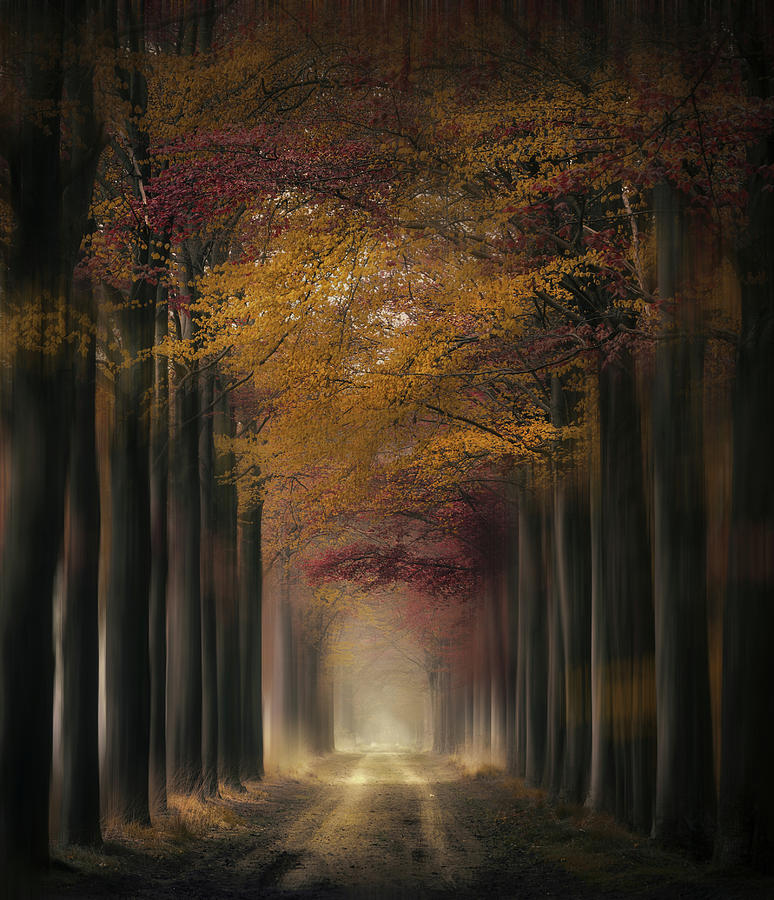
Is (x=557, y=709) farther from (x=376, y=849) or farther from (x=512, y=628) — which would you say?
(x=512, y=628)

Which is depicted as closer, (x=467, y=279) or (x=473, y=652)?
(x=467, y=279)

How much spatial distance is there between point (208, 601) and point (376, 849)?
826 cm

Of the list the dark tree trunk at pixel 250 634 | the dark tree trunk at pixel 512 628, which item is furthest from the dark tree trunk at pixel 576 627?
the dark tree trunk at pixel 512 628

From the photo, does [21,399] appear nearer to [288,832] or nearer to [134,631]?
[134,631]

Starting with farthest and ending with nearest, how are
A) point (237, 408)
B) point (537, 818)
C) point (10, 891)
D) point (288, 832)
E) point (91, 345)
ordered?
point (237, 408)
point (537, 818)
point (288, 832)
point (91, 345)
point (10, 891)

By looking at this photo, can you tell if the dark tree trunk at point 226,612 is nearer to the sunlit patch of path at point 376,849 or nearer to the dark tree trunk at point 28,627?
the sunlit patch of path at point 376,849

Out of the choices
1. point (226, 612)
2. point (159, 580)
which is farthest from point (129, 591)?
point (226, 612)

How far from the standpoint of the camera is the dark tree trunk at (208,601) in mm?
21752

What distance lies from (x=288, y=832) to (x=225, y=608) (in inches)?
313

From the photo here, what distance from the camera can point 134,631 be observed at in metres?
15.6

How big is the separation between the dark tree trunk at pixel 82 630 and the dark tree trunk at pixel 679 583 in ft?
23.5

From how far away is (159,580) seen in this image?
62.4ft

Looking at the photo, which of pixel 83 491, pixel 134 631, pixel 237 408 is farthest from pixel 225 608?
pixel 83 491

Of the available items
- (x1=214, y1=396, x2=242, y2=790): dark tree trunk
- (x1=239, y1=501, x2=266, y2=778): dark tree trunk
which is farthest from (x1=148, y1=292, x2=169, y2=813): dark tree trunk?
(x1=239, y1=501, x2=266, y2=778): dark tree trunk
